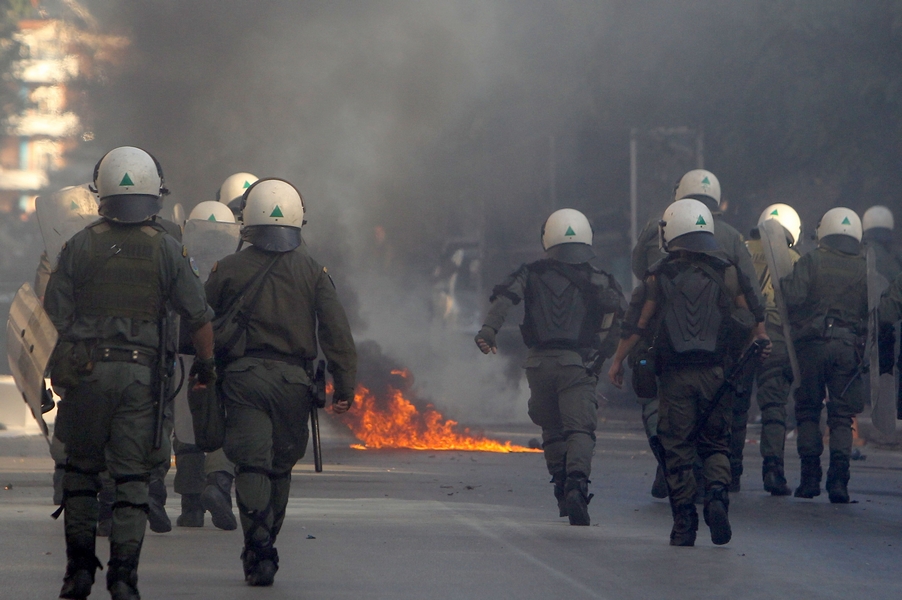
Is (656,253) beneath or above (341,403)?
above

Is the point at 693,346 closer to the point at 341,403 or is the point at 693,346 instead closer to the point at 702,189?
the point at 341,403

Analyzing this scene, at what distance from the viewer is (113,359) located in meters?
5.15

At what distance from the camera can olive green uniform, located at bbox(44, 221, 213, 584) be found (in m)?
5.06

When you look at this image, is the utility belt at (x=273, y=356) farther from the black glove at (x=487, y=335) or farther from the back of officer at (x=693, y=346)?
the black glove at (x=487, y=335)

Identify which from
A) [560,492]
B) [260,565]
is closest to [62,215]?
[260,565]

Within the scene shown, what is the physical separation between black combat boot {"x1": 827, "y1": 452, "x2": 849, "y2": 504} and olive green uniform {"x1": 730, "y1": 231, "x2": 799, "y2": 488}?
15.7 inches

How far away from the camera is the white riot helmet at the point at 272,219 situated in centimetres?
585

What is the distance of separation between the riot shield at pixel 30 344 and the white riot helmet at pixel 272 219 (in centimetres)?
102

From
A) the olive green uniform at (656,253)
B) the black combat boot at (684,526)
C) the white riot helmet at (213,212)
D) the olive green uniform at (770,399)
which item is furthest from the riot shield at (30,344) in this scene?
→ the olive green uniform at (770,399)

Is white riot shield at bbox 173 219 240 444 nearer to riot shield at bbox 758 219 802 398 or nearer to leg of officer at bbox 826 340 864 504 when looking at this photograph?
riot shield at bbox 758 219 802 398

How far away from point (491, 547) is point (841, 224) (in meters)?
3.87

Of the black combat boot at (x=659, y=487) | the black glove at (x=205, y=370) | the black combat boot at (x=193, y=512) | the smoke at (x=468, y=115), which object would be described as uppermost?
the smoke at (x=468, y=115)

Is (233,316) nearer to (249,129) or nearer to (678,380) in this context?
(678,380)

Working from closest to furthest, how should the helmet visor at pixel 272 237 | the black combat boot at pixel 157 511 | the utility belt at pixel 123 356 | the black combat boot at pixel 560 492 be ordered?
1. the utility belt at pixel 123 356
2. the helmet visor at pixel 272 237
3. the black combat boot at pixel 157 511
4. the black combat boot at pixel 560 492
